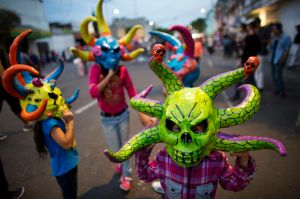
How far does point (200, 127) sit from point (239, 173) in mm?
463

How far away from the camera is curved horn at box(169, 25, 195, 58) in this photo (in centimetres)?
262

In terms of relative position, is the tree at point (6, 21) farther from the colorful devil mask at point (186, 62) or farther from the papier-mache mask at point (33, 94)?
the colorful devil mask at point (186, 62)

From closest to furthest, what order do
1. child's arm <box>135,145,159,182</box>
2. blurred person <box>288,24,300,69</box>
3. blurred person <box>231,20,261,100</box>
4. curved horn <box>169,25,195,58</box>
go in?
child's arm <box>135,145,159,182</box>, curved horn <box>169,25,195,58</box>, blurred person <box>231,20,261,100</box>, blurred person <box>288,24,300,69</box>

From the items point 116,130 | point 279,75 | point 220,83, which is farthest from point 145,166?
point 279,75

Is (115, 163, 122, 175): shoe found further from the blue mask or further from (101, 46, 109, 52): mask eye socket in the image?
(101, 46, 109, 52): mask eye socket

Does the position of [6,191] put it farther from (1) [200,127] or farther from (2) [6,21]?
(2) [6,21]

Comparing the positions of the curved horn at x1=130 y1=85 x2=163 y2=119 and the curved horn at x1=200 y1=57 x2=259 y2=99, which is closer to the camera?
the curved horn at x1=200 y1=57 x2=259 y2=99

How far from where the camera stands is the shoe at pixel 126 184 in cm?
331

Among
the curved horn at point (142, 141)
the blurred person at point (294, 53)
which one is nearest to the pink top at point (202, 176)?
the curved horn at point (142, 141)

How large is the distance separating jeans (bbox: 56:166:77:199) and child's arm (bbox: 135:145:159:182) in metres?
0.94

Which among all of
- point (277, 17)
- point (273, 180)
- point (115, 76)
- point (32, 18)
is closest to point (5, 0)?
point (32, 18)

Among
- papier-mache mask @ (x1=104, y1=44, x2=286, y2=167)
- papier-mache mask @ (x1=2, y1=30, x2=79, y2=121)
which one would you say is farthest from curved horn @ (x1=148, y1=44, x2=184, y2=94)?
papier-mache mask @ (x1=2, y1=30, x2=79, y2=121)

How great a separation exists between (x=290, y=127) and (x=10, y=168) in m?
4.92

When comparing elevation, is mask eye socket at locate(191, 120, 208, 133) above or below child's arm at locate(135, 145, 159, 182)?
above
